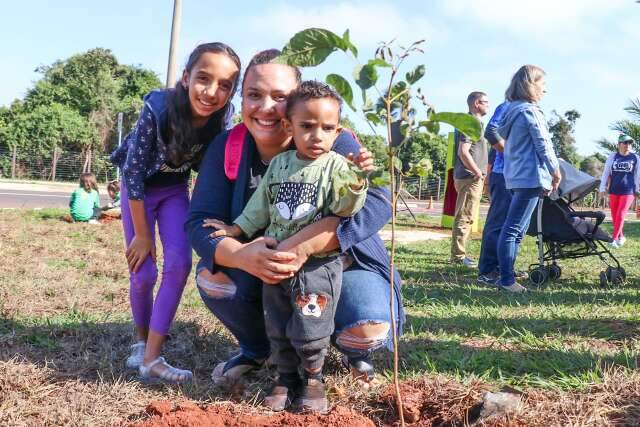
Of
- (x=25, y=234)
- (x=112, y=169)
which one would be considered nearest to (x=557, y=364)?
(x=25, y=234)

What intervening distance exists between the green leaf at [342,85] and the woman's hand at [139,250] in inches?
58.9

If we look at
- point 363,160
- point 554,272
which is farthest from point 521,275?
point 363,160

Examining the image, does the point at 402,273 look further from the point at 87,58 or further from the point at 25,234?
the point at 87,58

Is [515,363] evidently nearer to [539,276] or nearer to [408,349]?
[408,349]

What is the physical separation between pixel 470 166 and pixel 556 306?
2.43 meters

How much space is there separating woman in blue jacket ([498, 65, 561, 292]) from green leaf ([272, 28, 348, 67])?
3.55m

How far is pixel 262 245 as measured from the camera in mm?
2221

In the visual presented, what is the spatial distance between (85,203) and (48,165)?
22.0 m

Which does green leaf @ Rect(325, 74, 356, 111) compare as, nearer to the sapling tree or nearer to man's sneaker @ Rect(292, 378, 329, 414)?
the sapling tree

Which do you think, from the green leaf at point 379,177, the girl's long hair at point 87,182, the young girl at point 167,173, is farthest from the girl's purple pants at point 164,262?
the girl's long hair at point 87,182

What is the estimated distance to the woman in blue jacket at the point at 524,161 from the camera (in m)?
4.77

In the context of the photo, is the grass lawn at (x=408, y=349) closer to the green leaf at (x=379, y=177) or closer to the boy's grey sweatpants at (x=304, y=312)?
the boy's grey sweatpants at (x=304, y=312)

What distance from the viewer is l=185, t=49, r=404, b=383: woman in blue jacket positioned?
7.47 ft

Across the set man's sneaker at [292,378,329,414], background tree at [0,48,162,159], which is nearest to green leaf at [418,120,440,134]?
man's sneaker at [292,378,329,414]
